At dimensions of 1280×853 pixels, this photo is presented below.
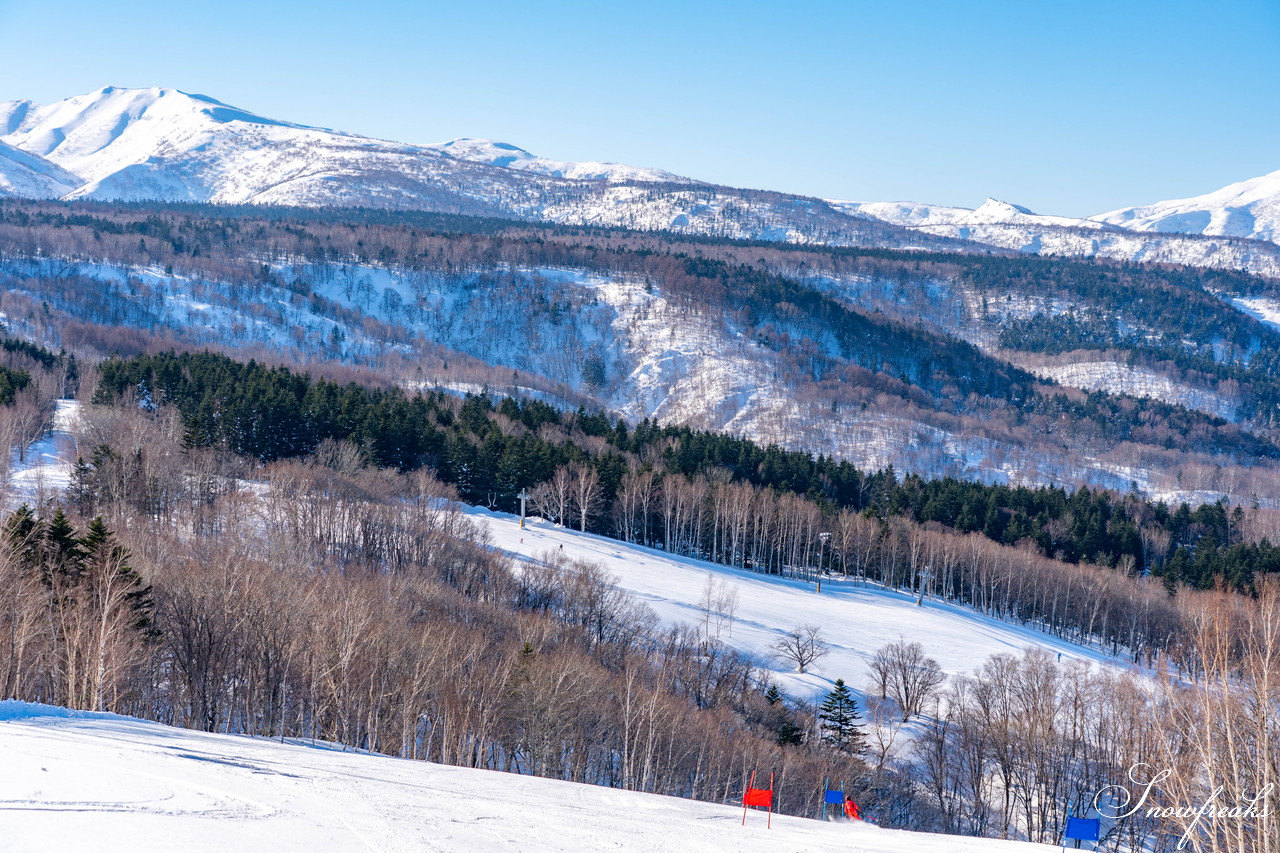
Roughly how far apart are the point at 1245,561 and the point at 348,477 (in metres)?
91.6

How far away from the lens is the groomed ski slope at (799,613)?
54.9 metres

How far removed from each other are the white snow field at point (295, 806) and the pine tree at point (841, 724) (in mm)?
22531

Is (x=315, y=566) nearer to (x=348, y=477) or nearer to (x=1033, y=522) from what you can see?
(x=348, y=477)

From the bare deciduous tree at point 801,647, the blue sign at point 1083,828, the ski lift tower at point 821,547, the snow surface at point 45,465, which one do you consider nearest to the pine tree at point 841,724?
the bare deciduous tree at point 801,647

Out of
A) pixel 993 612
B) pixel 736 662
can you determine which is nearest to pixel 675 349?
pixel 993 612

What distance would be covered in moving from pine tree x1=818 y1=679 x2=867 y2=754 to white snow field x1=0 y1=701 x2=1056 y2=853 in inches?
887

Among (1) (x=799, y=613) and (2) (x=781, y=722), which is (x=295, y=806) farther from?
(1) (x=799, y=613)

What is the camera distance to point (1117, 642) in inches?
3189

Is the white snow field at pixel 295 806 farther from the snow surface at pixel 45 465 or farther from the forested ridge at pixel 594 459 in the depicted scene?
the forested ridge at pixel 594 459

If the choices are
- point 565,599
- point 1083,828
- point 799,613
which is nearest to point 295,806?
point 1083,828

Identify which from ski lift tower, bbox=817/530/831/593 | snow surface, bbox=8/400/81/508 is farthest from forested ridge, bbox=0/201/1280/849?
snow surface, bbox=8/400/81/508

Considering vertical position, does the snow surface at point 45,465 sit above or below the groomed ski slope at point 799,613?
above

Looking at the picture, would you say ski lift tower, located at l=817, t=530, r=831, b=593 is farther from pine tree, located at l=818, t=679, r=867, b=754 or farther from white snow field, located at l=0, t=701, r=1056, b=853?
white snow field, located at l=0, t=701, r=1056, b=853

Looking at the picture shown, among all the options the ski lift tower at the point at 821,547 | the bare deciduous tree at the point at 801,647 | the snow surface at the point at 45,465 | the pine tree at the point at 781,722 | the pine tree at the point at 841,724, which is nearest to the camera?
the pine tree at the point at 781,722
